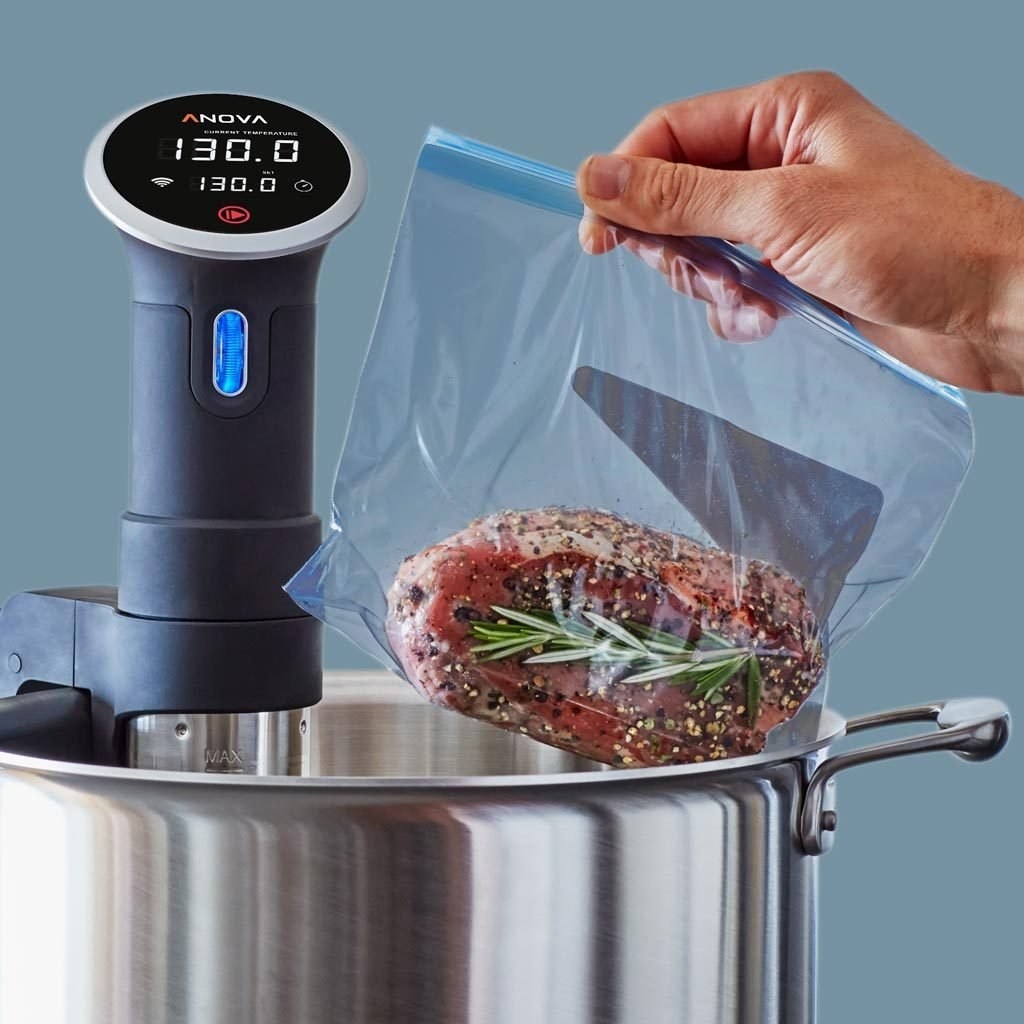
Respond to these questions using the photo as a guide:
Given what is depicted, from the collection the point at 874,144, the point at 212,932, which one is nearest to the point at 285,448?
the point at 212,932

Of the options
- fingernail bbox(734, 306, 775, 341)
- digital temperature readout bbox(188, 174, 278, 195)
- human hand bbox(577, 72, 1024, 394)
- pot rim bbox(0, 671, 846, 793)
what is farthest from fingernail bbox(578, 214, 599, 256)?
pot rim bbox(0, 671, 846, 793)

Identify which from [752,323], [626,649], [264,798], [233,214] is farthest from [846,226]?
[264,798]

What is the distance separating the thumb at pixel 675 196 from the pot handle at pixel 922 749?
0.46m

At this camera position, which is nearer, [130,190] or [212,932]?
[212,932]

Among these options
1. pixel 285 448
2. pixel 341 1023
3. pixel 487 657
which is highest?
pixel 285 448

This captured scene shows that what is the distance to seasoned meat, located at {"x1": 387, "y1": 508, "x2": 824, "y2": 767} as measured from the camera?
1.58 meters

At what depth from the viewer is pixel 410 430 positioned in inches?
65.3

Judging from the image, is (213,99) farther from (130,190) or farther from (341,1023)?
(341,1023)

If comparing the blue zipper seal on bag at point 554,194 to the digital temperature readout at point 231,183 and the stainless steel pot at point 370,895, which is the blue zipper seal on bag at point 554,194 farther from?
the stainless steel pot at point 370,895

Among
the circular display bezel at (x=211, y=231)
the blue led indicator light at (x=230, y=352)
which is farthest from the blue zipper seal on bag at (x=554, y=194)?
the blue led indicator light at (x=230, y=352)

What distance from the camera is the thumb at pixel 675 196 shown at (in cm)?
164

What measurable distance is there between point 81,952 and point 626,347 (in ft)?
2.18

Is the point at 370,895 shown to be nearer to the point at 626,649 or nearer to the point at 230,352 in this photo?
the point at 626,649

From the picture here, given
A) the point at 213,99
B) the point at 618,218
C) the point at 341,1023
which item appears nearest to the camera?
the point at 341,1023
